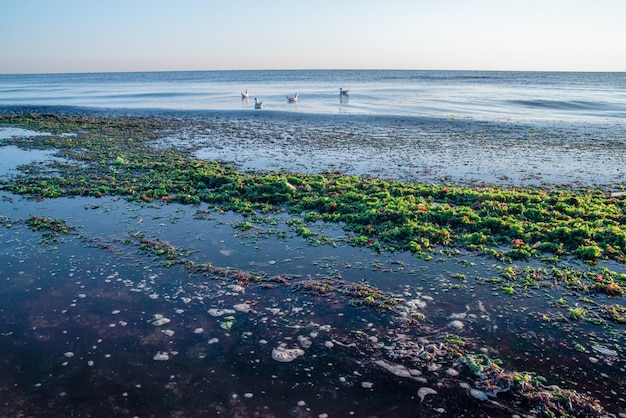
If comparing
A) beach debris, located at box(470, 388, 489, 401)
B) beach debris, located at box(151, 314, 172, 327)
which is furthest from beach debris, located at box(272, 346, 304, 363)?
beach debris, located at box(470, 388, 489, 401)

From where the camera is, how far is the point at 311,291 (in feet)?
24.9

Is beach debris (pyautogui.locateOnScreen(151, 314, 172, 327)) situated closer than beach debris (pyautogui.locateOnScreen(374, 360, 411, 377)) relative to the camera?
No

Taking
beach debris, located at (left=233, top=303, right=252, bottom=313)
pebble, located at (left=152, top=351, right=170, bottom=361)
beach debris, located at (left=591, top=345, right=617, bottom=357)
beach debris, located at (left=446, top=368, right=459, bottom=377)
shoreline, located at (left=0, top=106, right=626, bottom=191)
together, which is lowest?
beach debris, located at (left=446, top=368, right=459, bottom=377)

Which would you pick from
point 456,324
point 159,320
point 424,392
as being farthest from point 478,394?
point 159,320

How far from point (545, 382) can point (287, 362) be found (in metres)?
3.22

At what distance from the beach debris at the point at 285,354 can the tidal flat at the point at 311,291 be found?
0.03 m

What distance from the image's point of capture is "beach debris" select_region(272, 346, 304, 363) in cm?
591

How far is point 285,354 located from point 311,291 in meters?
1.73

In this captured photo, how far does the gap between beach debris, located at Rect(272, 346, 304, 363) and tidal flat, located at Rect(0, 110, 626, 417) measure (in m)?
0.03

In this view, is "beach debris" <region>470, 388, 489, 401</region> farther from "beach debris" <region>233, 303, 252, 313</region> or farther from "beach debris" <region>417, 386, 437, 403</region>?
"beach debris" <region>233, 303, 252, 313</region>

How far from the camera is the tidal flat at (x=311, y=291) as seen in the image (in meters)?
5.32

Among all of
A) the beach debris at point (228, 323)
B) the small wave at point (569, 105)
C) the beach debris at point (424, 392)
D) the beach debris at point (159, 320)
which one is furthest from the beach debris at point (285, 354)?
the small wave at point (569, 105)

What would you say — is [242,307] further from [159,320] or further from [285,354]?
[285,354]

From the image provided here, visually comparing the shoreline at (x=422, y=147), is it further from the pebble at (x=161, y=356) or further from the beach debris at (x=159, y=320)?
the pebble at (x=161, y=356)
